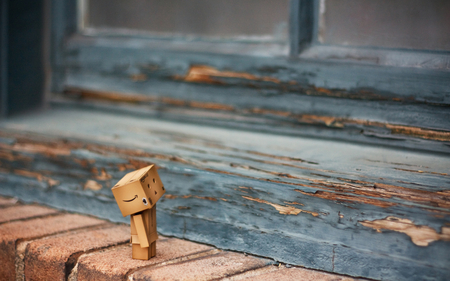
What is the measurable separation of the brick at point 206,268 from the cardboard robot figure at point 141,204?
6cm

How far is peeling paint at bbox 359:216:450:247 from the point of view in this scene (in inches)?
31.9

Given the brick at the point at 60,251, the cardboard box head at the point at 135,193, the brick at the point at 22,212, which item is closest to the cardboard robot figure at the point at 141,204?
the cardboard box head at the point at 135,193

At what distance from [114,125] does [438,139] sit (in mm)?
1121

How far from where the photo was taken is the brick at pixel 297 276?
0.88 metres

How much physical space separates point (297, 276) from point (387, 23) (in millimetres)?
853

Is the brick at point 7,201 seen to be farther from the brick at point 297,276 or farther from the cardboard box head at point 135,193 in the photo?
the brick at point 297,276

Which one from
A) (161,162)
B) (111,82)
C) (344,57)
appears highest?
(344,57)

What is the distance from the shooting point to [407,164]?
3.43 ft

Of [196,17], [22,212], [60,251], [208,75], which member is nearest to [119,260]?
[60,251]

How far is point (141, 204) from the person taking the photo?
871 millimetres

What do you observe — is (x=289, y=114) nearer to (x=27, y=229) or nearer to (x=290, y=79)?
(x=290, y=79)

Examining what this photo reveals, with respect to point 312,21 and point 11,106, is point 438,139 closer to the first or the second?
point 312,21

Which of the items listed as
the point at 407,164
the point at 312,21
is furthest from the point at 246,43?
the point at 407,164

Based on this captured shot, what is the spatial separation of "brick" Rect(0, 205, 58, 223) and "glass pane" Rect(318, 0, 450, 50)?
1092 millimetres
